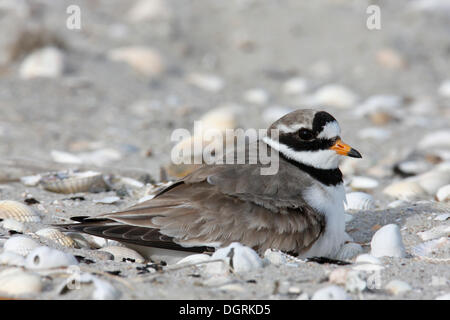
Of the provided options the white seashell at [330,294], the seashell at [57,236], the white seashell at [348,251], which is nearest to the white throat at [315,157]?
the white seashell at [348,251]

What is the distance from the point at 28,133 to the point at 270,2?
497 centimetres

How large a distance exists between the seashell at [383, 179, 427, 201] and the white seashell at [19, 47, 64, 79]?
4.42 metres

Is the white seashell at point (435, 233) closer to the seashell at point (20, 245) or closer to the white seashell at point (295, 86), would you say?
the seashell at point (20, 245)

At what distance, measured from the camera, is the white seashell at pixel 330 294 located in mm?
2746

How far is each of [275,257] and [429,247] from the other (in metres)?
0.90

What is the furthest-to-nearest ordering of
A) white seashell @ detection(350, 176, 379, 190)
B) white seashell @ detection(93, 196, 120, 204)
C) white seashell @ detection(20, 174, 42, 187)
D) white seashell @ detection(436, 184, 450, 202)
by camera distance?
1. white seashell @ detection(350, 176, 379, 190)
2. white seashell @ detection(20, 174, 42, 187)
3. white seashell @ detection(436, 184, 450, 202)
4. white seashell @ detection(93, 196, 120, 204)

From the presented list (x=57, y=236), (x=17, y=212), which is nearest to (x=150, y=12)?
(x=17, y=212)

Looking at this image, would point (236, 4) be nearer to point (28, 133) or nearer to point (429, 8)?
point (429, 8)

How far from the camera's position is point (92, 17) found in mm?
9516

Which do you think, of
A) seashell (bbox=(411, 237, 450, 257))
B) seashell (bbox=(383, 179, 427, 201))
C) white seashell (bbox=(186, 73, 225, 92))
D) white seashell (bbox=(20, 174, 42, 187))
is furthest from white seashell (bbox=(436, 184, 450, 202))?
white seashell (bbox=(186, 73, 225, 92))

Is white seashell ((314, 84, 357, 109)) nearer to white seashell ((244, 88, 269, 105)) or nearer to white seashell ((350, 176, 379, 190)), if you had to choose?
white seashell ((244, 88, 269, 105))

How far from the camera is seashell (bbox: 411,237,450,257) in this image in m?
3.57

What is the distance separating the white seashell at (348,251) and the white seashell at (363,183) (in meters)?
1.52

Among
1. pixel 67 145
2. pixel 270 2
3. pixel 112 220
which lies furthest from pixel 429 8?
pixel 112 220
